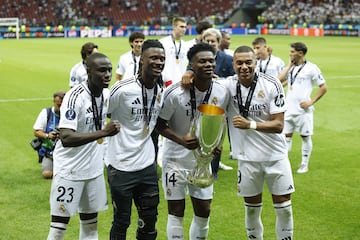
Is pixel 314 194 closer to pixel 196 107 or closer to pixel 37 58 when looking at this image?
pixel 196 107

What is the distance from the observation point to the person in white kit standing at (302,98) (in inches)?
456

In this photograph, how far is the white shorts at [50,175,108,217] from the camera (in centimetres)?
612

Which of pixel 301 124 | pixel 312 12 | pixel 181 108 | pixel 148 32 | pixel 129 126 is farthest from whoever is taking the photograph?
pixel 312 12

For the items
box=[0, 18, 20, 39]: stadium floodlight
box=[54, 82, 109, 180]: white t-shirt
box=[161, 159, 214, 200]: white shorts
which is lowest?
box=[161, 159, 214, 200]: white shorts

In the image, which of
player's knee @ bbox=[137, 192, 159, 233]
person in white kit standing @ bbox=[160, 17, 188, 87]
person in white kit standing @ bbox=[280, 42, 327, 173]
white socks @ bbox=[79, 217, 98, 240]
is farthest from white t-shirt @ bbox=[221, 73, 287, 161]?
person in white kit standing @ bbox=[280, 42, 327, 173]

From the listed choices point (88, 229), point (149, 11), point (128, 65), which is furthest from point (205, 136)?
point (149, 11)

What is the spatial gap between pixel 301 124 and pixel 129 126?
6.17m

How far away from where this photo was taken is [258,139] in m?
6.76

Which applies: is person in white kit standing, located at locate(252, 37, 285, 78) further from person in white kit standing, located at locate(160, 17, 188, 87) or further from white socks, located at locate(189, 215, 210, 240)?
white socks, located at locate(189, 215, 210, 240)

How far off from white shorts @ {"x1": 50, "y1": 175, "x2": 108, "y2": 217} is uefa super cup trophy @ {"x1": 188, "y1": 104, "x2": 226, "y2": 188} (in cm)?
98

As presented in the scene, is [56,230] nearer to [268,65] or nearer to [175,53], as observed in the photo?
[175,53]

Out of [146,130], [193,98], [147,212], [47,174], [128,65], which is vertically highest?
[128,65]

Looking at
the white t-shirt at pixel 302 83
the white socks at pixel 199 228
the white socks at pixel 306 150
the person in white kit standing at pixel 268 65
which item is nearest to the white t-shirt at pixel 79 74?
the person in white kit standing at pixel 268 65

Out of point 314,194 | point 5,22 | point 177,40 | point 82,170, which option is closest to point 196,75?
point 82,170
